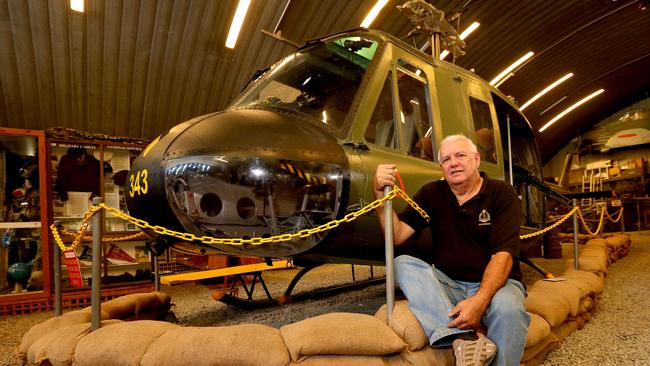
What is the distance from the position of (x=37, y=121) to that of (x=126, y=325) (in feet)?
30.5

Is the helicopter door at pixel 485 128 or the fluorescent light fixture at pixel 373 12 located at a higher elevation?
the fluorescent light fixture at pixel 373 12

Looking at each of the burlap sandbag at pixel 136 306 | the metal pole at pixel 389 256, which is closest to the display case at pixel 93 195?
the burlap sandbag at pixel 136 306

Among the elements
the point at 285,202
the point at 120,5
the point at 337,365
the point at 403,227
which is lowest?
the point at 337,365

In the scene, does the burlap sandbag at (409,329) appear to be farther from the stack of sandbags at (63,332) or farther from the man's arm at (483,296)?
the stack of sandbags at (63,332)

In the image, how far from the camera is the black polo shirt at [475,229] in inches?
84.7

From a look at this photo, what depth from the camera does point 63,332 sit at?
2.26m

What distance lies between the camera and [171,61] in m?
9.23

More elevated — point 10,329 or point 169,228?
point 169,228

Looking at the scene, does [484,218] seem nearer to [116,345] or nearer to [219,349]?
[219,349]

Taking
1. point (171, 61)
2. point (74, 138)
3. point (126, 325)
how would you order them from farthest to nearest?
Result: point (171, 61)
point (74, 138)
point (126, 325)

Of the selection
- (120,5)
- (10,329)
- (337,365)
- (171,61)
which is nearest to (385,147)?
(337,365)

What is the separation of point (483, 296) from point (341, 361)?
76 cm

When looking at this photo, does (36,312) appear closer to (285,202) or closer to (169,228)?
(169,228)

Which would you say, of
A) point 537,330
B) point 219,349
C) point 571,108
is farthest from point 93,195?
point 571,108
